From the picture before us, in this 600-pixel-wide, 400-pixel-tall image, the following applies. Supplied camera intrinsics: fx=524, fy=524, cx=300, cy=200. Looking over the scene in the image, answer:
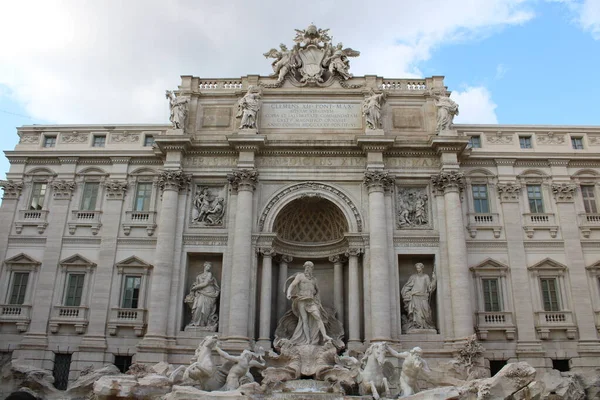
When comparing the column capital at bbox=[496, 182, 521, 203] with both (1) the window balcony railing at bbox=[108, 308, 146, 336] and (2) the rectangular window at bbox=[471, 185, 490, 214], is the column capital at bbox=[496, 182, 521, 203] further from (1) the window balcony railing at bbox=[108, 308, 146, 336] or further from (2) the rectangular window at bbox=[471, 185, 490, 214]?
(1) the window balcony railing at bbox=[108, 308, 146, 336]

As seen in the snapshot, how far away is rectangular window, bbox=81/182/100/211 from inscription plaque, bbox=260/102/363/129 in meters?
9.37

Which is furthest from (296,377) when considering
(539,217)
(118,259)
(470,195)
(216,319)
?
(539,217)

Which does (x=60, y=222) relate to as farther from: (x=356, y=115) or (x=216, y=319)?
(x=356, y=115)

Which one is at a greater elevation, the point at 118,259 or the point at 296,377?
the point at 118,259

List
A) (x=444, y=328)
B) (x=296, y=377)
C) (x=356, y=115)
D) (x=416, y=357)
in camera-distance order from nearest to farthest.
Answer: (x=416, y=357), (x=296, y=377), (x=444, y=328), (x=356, y=115)

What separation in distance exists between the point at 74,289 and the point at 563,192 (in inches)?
975

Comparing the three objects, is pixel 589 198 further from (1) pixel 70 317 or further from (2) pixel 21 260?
(2) pixel 21 260

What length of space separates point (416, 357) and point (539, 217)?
39.2 feet

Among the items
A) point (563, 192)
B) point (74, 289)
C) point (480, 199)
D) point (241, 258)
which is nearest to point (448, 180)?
point (480, 199)

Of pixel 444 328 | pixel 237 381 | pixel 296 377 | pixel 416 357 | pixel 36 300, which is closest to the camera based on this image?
pixel 416 357

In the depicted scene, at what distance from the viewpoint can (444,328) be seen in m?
23.3

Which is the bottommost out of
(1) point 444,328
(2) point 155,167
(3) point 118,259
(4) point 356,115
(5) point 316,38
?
(1) point 444,328

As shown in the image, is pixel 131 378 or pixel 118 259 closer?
pixel 131 378

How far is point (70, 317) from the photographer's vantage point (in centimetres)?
2494
